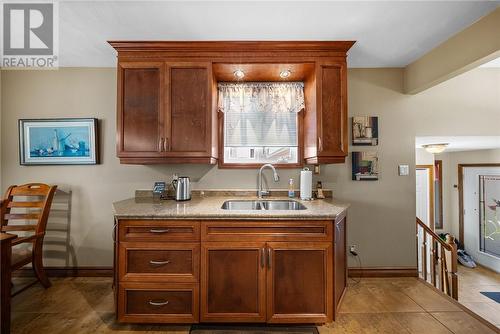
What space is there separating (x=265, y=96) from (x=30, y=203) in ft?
8.64

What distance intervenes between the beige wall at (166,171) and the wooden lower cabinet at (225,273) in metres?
1.00

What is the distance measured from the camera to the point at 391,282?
2598 millimetres

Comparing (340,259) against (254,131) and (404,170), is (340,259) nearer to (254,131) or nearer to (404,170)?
(404,170)

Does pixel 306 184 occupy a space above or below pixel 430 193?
above

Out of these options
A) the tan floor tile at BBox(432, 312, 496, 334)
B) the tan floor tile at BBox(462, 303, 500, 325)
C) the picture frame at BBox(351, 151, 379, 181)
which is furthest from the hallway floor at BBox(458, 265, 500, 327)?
the picture frame at BBox(351, 151, 379, 181)

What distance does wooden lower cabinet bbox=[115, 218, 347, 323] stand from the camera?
1.77m

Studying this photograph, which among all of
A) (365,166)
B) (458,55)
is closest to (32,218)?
(365,166)

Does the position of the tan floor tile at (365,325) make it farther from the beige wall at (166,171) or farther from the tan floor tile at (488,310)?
the tan floor tile at (488,310)

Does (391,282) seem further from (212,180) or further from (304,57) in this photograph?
(304,57)

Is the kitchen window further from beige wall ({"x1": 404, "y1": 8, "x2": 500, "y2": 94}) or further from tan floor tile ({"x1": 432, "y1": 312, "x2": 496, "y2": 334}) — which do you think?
tan floor tile ({"x1": 432, "y1": 312, "x2": 496, "y2": 334})

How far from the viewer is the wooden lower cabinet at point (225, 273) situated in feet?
5.80

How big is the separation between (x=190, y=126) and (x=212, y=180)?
72cm

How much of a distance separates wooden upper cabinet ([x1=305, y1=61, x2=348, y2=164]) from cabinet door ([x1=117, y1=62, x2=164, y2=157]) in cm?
147

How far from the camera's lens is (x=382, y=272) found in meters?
2.71
